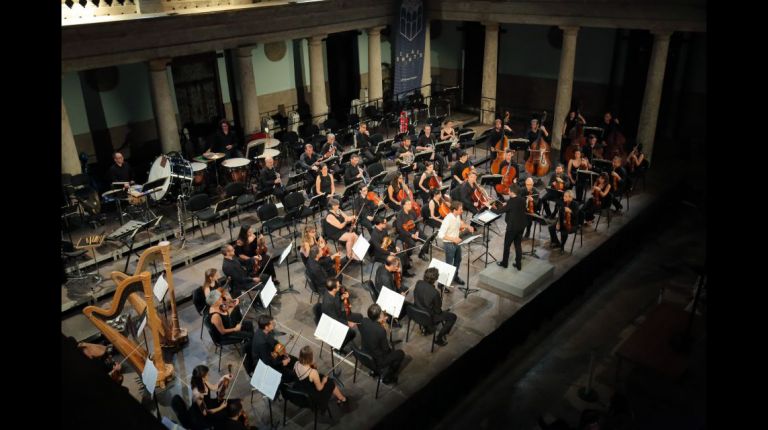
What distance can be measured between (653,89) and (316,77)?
9738 millimetres

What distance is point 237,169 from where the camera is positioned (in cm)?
1509

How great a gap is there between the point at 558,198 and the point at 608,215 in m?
1.34

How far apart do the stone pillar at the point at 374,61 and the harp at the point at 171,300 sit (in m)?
12.1

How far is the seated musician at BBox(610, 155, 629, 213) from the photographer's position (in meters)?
14.0

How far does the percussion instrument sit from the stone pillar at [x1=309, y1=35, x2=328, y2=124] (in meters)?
5.38

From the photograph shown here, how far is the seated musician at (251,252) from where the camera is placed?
36.3ft

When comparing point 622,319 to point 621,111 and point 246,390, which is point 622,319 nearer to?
point 246,390

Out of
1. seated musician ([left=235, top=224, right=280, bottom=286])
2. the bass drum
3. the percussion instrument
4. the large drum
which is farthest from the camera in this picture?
the large drum

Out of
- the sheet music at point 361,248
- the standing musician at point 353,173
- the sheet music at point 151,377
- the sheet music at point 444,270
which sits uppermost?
the standing musician at point 353,173

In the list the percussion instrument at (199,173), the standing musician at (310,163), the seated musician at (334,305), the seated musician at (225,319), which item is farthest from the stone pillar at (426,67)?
the seated musician at (225,319)

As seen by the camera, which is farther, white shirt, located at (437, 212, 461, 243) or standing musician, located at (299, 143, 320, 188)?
standing musician, located at (299, 143, 320, 188)

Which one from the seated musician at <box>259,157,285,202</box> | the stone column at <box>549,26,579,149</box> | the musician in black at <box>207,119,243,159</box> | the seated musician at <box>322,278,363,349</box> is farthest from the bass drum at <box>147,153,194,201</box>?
the stone column at <box>549,26,579,149</box>

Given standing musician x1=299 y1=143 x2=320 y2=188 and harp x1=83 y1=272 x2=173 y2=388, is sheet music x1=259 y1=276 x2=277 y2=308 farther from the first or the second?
standing musician x1=299 y1=143 x2=320 y2=188

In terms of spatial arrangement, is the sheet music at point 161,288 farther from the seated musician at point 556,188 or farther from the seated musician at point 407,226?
the seated musician at point 556,188
